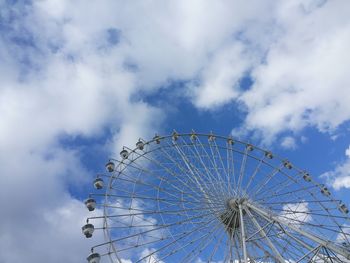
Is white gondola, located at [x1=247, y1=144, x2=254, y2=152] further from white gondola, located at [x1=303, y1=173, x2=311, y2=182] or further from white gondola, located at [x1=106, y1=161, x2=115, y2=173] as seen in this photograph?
white gondola, located at [x1=106, y1=161, x2=115, y2=173]

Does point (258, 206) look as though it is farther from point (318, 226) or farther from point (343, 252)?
point (343, 252)

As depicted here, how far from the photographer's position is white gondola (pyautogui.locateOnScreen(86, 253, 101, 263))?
2269 centimetres

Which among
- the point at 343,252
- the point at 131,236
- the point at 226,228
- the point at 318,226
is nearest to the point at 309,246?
the point at 343,252

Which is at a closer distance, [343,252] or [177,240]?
[343,252]

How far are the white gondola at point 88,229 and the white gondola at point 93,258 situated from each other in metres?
1.82

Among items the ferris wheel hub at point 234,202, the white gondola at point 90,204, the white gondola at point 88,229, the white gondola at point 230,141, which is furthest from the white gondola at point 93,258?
the white gondola at point 230,141

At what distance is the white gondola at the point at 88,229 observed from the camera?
2441 cm

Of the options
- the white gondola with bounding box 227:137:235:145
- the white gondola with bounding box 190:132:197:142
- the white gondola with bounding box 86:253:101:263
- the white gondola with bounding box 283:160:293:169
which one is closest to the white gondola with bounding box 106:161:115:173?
the white gondola with bounding box 190:132:197:142

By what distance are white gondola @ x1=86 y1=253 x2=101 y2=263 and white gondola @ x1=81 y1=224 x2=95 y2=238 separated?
5.97 ft

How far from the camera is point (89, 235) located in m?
24.5

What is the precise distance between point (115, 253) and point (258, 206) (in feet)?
29.7

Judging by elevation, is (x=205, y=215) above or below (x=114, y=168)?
below

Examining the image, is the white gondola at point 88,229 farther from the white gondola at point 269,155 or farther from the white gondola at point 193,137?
the white gondola at point 269,155

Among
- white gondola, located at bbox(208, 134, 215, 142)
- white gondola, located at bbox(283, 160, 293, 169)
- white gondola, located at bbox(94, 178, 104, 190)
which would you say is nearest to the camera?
white gondola, located at bbox(94, 178, 104, 190)
